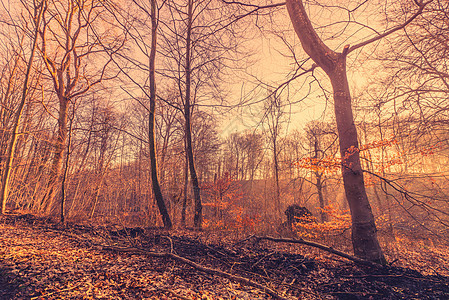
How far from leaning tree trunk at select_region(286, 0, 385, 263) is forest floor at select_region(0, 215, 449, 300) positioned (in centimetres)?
47

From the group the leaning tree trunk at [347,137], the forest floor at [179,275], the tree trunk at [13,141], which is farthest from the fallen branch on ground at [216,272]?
the tree trunk at [13,141]

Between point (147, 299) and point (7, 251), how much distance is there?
7.90 ft

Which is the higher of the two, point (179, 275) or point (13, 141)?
point (13, 141)

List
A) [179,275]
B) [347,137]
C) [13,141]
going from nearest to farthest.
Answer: [179,275] < [347,137] < [13,141]

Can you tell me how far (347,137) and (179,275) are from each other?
3.82 meters

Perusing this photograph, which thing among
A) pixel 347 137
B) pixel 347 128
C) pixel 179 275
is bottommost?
pixel 179 275

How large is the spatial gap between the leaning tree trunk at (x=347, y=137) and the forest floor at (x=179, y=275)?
0.47 meters

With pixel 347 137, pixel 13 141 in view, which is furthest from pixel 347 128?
pixel 13 141

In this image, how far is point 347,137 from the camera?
12.6ft

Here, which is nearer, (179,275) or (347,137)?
(179,275)

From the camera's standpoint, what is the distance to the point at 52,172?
785 centimetres

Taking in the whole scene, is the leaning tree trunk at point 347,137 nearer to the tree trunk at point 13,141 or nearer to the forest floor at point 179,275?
the forest floor at point 179,275

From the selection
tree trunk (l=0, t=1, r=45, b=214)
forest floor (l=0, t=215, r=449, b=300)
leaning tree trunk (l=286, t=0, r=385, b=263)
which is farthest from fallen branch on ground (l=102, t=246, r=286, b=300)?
tree trunk (l=0, t=1, r=45, b=214)

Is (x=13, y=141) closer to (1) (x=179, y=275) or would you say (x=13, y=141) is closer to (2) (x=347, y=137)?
(1) (x=179, y=275)
